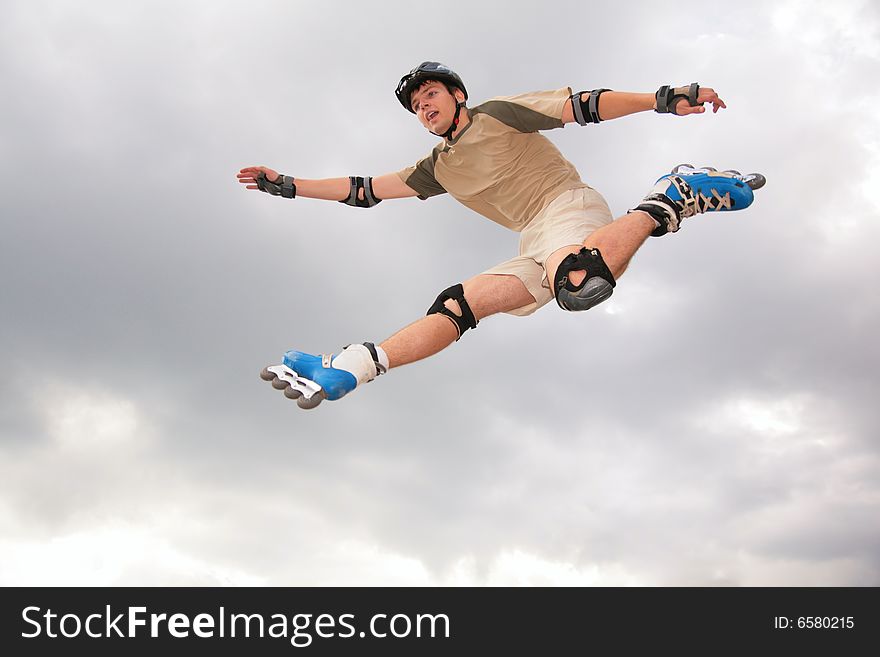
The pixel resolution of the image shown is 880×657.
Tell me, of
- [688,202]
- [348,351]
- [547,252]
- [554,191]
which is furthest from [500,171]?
[348,351]

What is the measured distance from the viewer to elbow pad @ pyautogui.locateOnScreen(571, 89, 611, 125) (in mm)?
5766

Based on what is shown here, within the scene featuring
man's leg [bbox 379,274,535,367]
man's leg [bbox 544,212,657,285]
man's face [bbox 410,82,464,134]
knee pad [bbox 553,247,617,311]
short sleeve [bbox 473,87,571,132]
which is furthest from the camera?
man's face [bbox 410,82,464,134]

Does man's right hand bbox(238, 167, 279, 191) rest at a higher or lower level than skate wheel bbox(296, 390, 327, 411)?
higher

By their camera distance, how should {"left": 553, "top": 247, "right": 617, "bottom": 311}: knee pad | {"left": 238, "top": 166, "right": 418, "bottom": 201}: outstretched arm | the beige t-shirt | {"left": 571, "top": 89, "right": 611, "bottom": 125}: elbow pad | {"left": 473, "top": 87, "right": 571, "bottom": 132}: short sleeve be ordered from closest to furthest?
{"left": 553, "top": 247, "right": 617, "bottom": 311}: knee pad < {"left": 571, "top": 89, "right": 611, "bottom": 125}: elbow pad < {"left": 473, "top": 87, "right": 571, "bottom": 132}: short sleeve < the beige t-shirt < {"left": 238, "top": 166, "right": 418, "bottom": 201}: outstretched arm

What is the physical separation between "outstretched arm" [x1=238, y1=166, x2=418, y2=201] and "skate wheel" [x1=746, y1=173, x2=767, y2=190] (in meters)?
3.06

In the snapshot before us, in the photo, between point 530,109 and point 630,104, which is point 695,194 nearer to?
point 630,104

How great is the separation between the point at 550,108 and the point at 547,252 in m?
1.17

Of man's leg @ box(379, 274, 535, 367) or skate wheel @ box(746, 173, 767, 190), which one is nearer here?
man's leg @ box(379, 274, 535, 367)

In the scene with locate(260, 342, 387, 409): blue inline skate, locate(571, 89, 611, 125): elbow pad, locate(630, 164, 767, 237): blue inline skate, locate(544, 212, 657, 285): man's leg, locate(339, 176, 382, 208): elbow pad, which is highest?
locate(339, 176, 382, 208): elbow pad

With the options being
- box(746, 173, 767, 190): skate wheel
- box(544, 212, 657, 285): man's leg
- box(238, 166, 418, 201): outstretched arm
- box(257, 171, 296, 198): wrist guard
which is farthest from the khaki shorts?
box(257, 171, 296, 198): wrist guard

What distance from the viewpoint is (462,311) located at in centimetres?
581

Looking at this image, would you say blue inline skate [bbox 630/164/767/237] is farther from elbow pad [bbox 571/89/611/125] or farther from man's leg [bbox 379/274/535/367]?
man's leg [bbox 379/274/535/367]

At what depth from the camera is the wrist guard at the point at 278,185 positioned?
24.5ft

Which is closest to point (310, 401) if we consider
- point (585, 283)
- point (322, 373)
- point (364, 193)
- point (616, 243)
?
point (322, 373)
